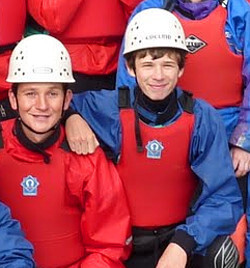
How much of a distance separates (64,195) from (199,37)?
121 cm

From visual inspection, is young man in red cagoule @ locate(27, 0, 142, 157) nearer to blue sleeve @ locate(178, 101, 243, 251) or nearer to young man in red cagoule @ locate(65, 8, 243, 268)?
young man in red cagoule @ locate(65, 8, 243, 268)

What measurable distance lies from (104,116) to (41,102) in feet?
1.36

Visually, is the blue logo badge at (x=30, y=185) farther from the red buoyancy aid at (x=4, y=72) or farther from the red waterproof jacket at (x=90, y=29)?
the red waterproof jacket at (x=90, y=29)

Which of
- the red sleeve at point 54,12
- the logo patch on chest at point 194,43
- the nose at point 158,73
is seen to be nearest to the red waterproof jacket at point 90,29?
the red sleeve at point 54,12

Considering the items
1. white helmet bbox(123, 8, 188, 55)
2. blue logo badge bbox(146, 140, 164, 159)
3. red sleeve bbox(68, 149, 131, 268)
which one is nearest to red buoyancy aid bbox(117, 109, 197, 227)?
blue logo badge bbox(146, 140, 164, 159)

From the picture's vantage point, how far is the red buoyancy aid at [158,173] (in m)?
3.82

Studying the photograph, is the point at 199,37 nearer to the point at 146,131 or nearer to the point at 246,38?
the point at 246,38

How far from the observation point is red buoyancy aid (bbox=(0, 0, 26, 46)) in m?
4.14

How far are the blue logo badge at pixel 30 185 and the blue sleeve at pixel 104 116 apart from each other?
42cm

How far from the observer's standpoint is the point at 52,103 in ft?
11.8

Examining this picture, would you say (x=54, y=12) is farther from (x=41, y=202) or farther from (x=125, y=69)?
(x=41, y=202)

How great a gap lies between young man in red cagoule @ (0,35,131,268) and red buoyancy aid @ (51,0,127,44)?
681 mm

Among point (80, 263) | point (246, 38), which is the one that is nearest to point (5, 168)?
point (80, 263)

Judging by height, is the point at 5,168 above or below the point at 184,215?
above
